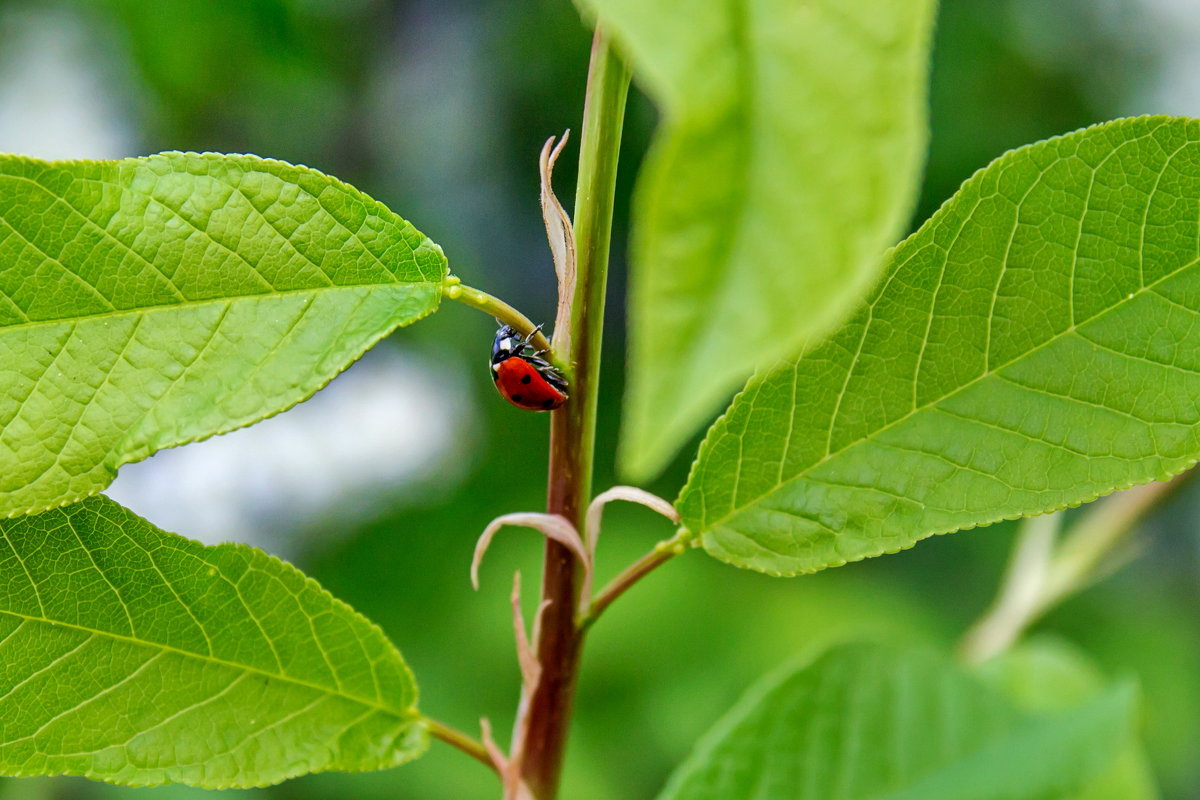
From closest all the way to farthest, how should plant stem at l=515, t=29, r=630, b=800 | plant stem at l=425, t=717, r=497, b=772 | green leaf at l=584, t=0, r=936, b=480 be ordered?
green leaf at l=584, t=0, r=936, b=480 → plant stem at l=515, t=29, r=630, b=800 → plant stem at l=425, t=717, r=497, b=772

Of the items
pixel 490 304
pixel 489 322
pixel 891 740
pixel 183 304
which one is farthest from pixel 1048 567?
pixel 489 322

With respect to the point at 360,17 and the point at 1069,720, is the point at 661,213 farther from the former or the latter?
the point at 360,17

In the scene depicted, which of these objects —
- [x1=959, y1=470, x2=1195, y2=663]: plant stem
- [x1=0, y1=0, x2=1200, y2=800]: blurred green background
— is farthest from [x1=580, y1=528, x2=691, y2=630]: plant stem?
[x1=0, y1=0, x2=1200, y2=800]: blurred green background

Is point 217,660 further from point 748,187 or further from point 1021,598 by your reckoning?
point 1021,598

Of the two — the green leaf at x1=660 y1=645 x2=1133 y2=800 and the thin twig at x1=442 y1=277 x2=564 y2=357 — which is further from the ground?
the thin twig at x1=442 y1=277 x2=564 y2=357

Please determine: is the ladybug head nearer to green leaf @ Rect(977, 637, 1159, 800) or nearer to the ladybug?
the ladybug

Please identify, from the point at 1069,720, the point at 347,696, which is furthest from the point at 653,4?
the point at 1069,720
